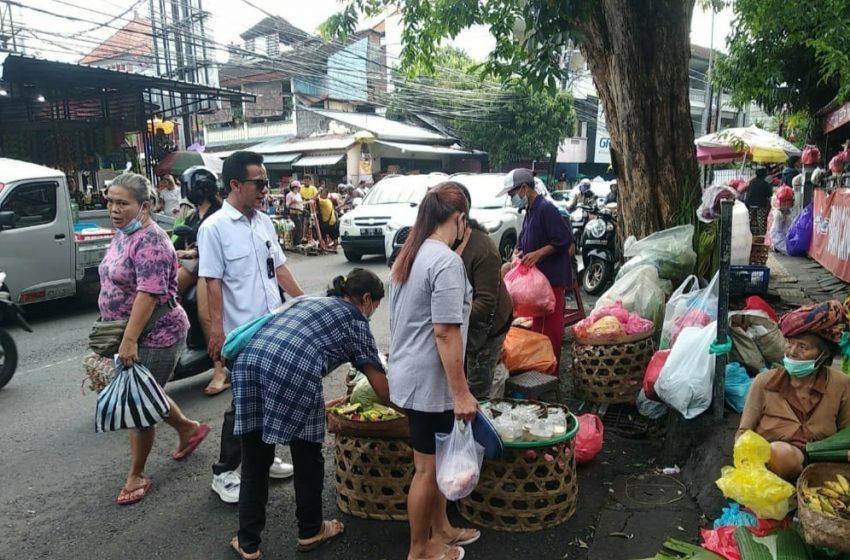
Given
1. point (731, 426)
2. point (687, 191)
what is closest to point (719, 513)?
point (731, 426)

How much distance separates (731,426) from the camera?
3.59 metres

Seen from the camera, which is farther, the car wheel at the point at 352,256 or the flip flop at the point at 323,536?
the car wheel at the point at 352,256

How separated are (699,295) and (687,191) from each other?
2060 millimetres

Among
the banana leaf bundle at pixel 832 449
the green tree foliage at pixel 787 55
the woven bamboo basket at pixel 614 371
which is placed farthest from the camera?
the green tree foliage at pixel 787 55

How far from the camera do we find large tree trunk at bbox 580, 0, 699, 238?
19.4 feet

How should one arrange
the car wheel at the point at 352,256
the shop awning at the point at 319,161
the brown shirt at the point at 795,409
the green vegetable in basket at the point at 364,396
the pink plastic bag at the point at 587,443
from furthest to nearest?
the shop awning at the point at 319,161 → the car wheel at the point at 352,256 → the pink plastic bag at the point at 587,443 → the green vegetable in basket at the point at 364,396 → the brown shirt at the point at 795,409

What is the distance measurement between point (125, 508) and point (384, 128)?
26.7 meters

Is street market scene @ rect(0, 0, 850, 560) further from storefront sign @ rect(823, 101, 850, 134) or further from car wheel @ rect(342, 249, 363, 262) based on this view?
car wheel @ rect(342, 249, 363, 262)

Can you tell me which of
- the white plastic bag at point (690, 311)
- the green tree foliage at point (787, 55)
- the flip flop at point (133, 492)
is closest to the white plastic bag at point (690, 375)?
the white plastic bag at point (690, 311)

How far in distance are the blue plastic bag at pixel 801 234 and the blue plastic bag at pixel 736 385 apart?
9944 mm

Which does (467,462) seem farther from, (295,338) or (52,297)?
(52,297)

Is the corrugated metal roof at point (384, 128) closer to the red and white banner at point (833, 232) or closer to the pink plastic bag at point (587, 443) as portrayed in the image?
the red and white banner at point (833, 232)

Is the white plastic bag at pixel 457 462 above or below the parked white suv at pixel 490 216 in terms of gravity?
below

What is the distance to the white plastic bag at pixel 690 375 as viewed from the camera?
3.69 meters
